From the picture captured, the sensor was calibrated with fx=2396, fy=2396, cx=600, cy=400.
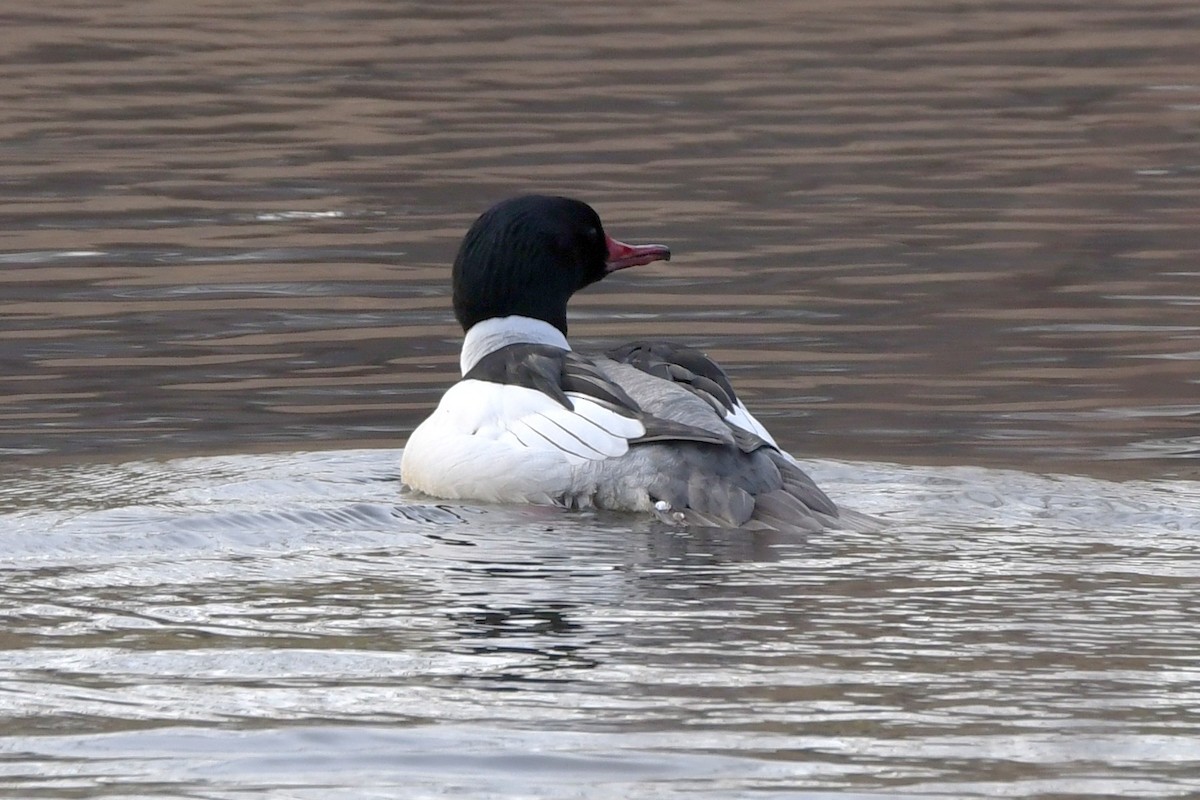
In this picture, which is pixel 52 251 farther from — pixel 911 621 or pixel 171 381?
pixel 911 621

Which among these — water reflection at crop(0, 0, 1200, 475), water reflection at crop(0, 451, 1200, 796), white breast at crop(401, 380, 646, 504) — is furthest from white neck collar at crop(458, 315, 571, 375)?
water reflection at crop(0, 451, 1200, 796)

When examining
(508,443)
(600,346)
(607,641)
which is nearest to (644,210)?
(600,346)

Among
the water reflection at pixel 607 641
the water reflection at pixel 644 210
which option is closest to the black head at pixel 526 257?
the water reflection at pixel 644 210

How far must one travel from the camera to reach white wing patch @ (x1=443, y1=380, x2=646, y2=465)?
702 centimetres

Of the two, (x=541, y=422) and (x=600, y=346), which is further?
(x=600, y=346)

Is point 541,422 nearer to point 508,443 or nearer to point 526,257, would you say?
point 508,443

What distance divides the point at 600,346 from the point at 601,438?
3.57 meters

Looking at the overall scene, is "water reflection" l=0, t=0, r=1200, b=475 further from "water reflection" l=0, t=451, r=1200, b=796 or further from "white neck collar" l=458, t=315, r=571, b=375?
"water reflection" l=0, t=451, r=1200, b=796

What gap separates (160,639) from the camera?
17.9ft

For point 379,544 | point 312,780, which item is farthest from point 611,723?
point 379,544

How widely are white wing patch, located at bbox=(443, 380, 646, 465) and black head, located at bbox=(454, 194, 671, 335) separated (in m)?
0.77

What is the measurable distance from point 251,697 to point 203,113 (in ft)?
44.0

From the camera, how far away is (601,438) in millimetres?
7039

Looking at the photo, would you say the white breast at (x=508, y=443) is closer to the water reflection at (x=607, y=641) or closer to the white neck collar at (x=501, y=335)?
the water reflection at (x=607, y=641)
